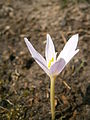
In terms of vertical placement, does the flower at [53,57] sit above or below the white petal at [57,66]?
above

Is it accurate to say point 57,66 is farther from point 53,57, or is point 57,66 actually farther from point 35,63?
point 35,63

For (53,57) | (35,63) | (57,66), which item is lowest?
(57,66)

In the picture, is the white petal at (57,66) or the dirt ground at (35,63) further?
the dirt ground at (35,63)

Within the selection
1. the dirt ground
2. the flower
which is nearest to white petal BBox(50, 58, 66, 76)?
the flower

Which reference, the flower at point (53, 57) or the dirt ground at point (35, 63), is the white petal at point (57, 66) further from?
the dirt ground at point (35, 63)

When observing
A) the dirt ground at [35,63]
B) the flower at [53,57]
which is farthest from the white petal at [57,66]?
the dirt ground at [35,63]

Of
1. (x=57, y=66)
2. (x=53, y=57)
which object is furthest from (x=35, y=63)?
(x=57, y=66)
